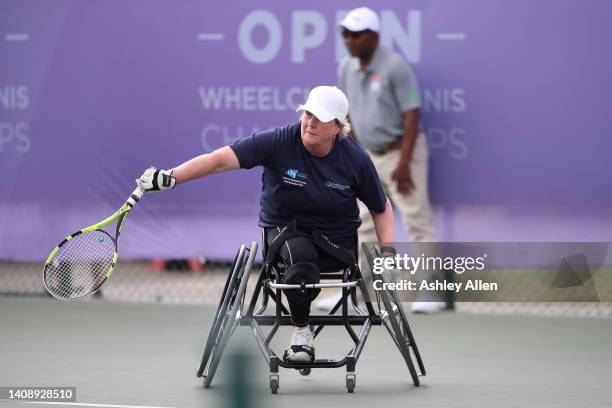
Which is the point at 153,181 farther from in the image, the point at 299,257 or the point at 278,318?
the point at 278,318

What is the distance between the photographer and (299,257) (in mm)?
5871

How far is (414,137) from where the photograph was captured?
880 cm

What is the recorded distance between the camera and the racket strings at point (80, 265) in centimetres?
563

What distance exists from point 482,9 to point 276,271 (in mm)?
3434

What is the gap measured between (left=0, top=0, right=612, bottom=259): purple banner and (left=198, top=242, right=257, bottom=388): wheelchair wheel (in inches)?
126

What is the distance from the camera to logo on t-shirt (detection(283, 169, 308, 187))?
6004 millimetres

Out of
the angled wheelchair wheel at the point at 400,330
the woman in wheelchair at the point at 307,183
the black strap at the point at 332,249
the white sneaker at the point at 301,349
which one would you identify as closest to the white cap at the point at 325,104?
the woman in wheelchair at the point at 307,183

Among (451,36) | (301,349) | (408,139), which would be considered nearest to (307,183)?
(301,349)

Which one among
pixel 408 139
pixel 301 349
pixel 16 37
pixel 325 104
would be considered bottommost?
pixel 301 349

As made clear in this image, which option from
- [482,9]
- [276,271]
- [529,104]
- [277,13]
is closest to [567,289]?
[529,104]

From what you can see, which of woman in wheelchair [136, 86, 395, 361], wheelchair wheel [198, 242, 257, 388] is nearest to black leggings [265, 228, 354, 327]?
woman in wheelchair [136, 86, 395, 361]

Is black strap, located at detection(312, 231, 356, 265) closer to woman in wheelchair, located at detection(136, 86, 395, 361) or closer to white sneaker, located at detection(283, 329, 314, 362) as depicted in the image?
woman in wheelchair, located at detection(136, 86, 395, 361)

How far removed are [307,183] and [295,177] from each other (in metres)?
0.06

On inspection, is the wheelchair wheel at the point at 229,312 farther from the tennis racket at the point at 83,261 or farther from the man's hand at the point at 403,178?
the man's hand at the point at 403,178
